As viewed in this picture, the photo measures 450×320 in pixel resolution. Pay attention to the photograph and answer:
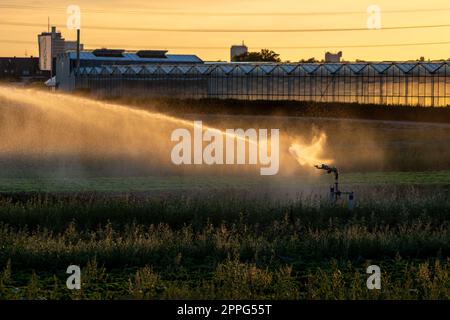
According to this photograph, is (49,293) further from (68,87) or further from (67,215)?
(68,87)

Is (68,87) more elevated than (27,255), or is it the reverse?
(68,87)

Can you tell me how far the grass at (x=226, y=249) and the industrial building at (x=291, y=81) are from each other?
40426 millimetres

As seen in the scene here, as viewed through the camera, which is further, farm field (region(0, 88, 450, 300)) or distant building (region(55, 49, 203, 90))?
distant building (region(55, 49, 203, 90))

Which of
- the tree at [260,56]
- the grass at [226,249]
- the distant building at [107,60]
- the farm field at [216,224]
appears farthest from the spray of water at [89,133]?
the tree at [260,56]

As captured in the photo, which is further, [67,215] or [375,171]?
[375,171]

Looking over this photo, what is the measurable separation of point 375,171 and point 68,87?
75520 millimetres

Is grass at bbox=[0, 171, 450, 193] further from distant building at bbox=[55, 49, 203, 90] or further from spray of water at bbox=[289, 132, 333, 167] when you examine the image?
distant building at bbox=[55, 49, 203, 90]

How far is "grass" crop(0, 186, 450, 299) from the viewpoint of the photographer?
18500 mm

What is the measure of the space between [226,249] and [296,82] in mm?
58223

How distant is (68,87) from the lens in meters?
115

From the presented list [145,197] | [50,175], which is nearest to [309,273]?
[145,197]

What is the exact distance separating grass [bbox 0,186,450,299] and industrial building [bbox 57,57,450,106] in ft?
133

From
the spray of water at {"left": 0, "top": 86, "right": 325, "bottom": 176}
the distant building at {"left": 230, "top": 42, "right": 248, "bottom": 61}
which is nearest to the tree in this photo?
the distant building at {"left": 230, "top": 42, "right": 248, "bottom": 61}

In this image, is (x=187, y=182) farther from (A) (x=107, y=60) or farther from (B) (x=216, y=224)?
(A) (x=107, y=60)
